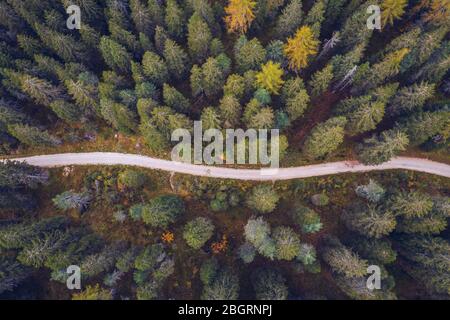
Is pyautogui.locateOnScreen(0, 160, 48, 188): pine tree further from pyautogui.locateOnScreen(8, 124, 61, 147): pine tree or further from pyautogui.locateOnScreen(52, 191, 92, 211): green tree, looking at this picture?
pyautogui.locateOnScreen(52, 191, 92, 211): green tree

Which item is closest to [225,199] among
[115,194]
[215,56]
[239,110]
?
[239,110]

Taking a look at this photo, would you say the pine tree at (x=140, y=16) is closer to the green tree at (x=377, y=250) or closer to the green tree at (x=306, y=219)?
the green tree at (x=306, y=219)

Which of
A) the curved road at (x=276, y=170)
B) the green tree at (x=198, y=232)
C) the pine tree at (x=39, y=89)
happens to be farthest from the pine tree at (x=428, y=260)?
the pine tree at (x=39, y=89)

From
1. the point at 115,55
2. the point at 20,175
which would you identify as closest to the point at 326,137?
the point at 115,55

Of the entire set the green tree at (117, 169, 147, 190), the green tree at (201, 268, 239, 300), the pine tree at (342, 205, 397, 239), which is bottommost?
the green tree at (201, 268, 239, 300)

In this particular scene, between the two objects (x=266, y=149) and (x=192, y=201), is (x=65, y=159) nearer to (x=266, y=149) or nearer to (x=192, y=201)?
(x=192, y=201)

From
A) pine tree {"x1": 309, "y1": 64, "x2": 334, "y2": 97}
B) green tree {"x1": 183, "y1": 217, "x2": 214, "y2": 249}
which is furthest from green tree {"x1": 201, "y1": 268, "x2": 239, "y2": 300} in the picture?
pine tree {"x1": 309, "y1": 64, "x2": 334, "y2": 97}
